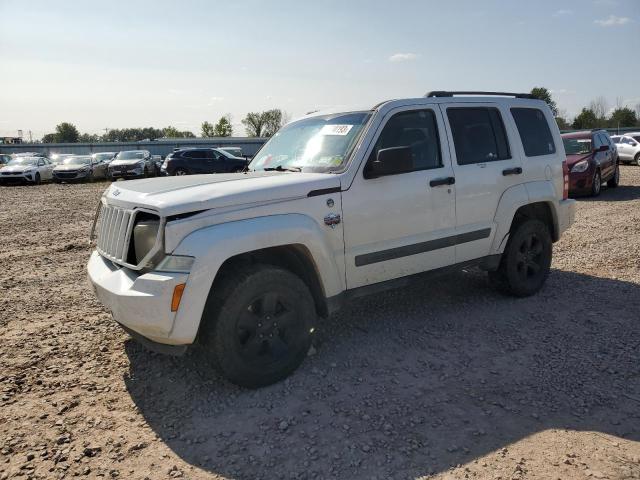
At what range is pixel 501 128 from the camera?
5027mm

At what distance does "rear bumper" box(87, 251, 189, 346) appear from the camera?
3.12 metres

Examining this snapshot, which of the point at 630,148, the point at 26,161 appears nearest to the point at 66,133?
the point at 26,161

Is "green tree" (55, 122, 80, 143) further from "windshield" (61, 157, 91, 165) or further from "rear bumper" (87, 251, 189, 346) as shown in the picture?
Result: "rear bumper" (87, 251, 189, 346)

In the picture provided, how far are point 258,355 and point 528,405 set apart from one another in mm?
1864

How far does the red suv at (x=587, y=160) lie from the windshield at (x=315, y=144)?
10.3m

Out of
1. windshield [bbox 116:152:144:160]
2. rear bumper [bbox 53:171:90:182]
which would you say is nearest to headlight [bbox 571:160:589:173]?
windshield [bbox 116:152:144:160]

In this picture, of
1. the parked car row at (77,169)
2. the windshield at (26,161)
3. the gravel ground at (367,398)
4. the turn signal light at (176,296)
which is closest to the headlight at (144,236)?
the turn signal light at (176,296)

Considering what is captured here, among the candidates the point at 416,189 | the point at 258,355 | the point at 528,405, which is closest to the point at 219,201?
the point at 258,355

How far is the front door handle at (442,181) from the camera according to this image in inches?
170

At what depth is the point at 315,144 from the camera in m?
4.35

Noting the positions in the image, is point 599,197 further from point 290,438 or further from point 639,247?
point 290,438

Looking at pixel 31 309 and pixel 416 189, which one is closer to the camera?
pixel 416 189

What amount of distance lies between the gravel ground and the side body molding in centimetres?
70

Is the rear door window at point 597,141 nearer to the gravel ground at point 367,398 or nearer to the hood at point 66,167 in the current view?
the gravel ground at point 367,398
